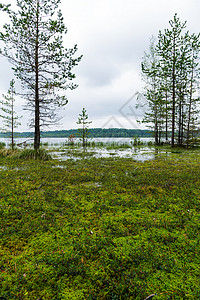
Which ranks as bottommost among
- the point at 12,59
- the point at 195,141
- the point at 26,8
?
the point at 195,141

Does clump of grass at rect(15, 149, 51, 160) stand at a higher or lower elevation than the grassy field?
higher

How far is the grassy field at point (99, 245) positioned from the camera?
148cm

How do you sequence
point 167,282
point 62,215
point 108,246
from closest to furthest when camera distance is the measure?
point 167,282 < point 108,246 < point 62,215

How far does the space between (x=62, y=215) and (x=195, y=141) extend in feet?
67.4

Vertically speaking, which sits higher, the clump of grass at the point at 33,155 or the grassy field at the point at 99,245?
the clump of grass at the point at 33,155

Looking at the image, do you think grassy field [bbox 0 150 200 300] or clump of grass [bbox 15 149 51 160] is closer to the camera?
grassy field [bbox 0 150 200 300]

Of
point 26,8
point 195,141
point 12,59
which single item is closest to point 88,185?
point 12,59

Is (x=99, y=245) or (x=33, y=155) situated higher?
(x=33, y=155)

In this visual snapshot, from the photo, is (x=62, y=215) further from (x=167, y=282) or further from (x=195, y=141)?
(x=195, y=141)

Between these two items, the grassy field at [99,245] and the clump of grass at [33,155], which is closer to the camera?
the grassy field at [99,245]

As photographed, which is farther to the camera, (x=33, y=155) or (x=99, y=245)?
(x=33, y=155)

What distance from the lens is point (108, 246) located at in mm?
2023

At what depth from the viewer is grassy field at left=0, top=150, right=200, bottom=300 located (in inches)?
58.2

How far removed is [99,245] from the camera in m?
2.03
